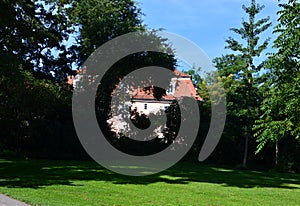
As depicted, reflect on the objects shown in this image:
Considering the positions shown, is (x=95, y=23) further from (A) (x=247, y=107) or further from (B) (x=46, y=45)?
(A) (x=247, y=107)

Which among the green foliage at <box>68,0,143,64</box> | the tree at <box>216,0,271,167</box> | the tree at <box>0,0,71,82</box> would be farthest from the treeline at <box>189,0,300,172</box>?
the tree at <box>0,0,71,82</box>

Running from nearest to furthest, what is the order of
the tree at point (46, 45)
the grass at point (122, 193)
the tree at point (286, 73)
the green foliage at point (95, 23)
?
1. the grass at point (122, 193)
2. the tree at point (286, 73)
3. the tree at point (46, 45)
4. the green foliage at point (95, 23)

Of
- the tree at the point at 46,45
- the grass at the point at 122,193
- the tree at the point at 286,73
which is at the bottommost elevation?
the grass at the point at 122,193

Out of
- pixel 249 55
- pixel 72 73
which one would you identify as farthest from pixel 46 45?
pixel 249 55

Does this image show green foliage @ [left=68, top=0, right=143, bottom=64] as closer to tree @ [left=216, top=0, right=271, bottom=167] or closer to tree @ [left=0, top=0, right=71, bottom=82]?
tree @ [left=0, top=0, right=71, bottom=82]

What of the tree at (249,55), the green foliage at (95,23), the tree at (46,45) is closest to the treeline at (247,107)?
the tree at (249,55)

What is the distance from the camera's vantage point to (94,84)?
84.9 feet

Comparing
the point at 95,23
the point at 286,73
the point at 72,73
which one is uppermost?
the point at 95,23

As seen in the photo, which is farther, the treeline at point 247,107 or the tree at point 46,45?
the treeline at point 247,107

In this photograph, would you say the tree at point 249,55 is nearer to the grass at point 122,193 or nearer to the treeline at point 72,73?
the treeline at point 72,73

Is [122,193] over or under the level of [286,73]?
under

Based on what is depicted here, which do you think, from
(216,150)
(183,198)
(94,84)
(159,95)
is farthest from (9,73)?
(216,150)

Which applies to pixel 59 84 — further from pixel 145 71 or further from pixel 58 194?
pixel 58 194

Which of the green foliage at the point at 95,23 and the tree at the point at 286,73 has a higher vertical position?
the green foliage at the point at 95,23
